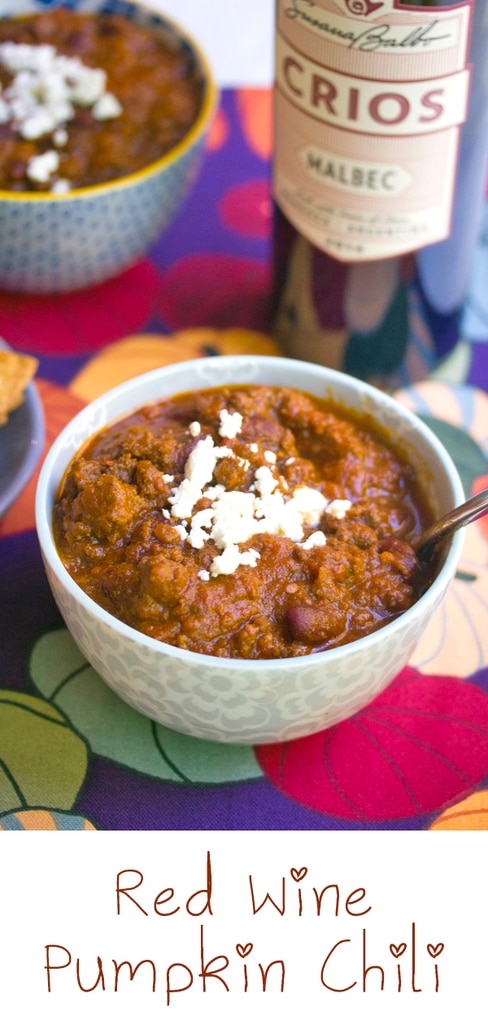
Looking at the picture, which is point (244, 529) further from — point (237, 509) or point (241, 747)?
point (241, 747)

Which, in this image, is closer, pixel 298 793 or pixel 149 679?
pixel 149 679

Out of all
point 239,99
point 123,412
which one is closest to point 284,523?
point 123,412

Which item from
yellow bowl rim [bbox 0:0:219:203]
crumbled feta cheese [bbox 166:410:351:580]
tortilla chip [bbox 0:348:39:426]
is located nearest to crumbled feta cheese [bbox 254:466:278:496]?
crumbled feta cheese [bbox 166:410:351:580]

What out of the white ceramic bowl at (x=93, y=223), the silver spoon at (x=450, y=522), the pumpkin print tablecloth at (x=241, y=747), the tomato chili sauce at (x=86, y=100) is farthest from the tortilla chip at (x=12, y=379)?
the silver spoon at (x=450, y=522)

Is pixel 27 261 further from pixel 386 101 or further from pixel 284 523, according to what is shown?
pixel 284 523

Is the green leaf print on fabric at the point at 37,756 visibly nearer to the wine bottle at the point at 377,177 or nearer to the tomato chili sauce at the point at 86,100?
the wine bottle at the point at 377,177

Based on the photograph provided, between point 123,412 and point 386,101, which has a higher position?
point 386,101

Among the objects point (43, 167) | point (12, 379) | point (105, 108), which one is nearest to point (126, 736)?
point (12, 379)
